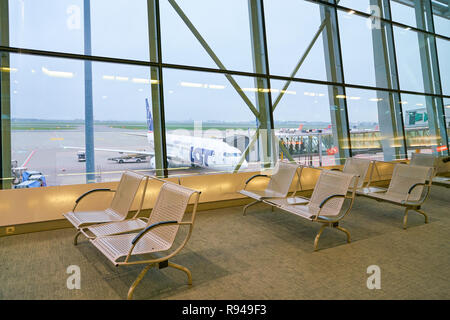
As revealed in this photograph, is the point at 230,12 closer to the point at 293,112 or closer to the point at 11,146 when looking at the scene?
the point at 293,112

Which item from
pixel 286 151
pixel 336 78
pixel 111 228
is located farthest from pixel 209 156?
pixel 336 78

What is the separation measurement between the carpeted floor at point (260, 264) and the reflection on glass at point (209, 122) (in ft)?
5.16

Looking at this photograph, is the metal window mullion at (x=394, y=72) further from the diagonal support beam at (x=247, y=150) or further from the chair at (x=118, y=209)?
the chair at (x=118, y=209)

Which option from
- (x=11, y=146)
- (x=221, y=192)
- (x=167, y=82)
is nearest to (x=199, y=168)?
(x=221, y=192)

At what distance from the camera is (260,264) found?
10.1 feet

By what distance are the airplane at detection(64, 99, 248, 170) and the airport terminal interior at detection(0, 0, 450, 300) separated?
2cm

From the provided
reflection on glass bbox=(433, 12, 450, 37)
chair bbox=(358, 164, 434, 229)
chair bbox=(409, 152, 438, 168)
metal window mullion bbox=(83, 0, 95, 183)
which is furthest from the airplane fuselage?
reflection on glass bbox=(433, 12, 450, 37)

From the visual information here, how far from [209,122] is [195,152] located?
684 mm

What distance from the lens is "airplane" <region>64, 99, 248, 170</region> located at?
17.6ft

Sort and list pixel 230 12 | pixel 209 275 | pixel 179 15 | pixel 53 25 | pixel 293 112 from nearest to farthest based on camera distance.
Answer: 1. pixel 209 275
2. pixel 53 25
3. pixel 179 15
4. pixel 230 12
5. pixel 293 112

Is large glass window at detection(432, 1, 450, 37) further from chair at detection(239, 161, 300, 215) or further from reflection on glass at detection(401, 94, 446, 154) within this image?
chair at detection(239, 161, 300, 215)
